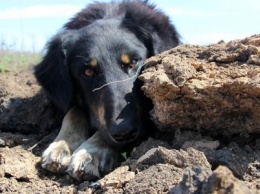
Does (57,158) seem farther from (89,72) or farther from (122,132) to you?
(89,72)

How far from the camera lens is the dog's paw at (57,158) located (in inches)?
138

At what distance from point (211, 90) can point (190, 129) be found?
443mm

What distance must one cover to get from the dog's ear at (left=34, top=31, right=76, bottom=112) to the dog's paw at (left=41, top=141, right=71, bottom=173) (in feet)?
2.45

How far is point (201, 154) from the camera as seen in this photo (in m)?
2.71

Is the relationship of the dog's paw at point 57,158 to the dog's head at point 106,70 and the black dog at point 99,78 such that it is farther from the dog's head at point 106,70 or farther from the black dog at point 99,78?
the dog's head at point 106,70

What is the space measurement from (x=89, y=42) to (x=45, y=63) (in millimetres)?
698

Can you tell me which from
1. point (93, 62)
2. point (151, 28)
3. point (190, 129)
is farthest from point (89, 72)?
Result: point (190, 129)

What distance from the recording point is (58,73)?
4633 mm

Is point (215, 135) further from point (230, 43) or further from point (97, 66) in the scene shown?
point (97, 66)

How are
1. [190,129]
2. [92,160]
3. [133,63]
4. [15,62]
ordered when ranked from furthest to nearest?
[15,62]
[133,63]
[92,160]
[190,129]

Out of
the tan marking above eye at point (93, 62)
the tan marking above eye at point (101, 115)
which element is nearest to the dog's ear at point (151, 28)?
the tan marking above eye at point (93, 62)

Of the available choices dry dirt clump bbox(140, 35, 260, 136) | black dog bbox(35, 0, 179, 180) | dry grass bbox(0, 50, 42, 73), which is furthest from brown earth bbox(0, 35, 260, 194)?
dry grass bbox(0, 50, 42, 73)

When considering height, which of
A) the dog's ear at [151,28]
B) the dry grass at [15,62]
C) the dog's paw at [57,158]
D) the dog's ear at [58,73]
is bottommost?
the dog's paw at [57,158]

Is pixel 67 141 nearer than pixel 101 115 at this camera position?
No
